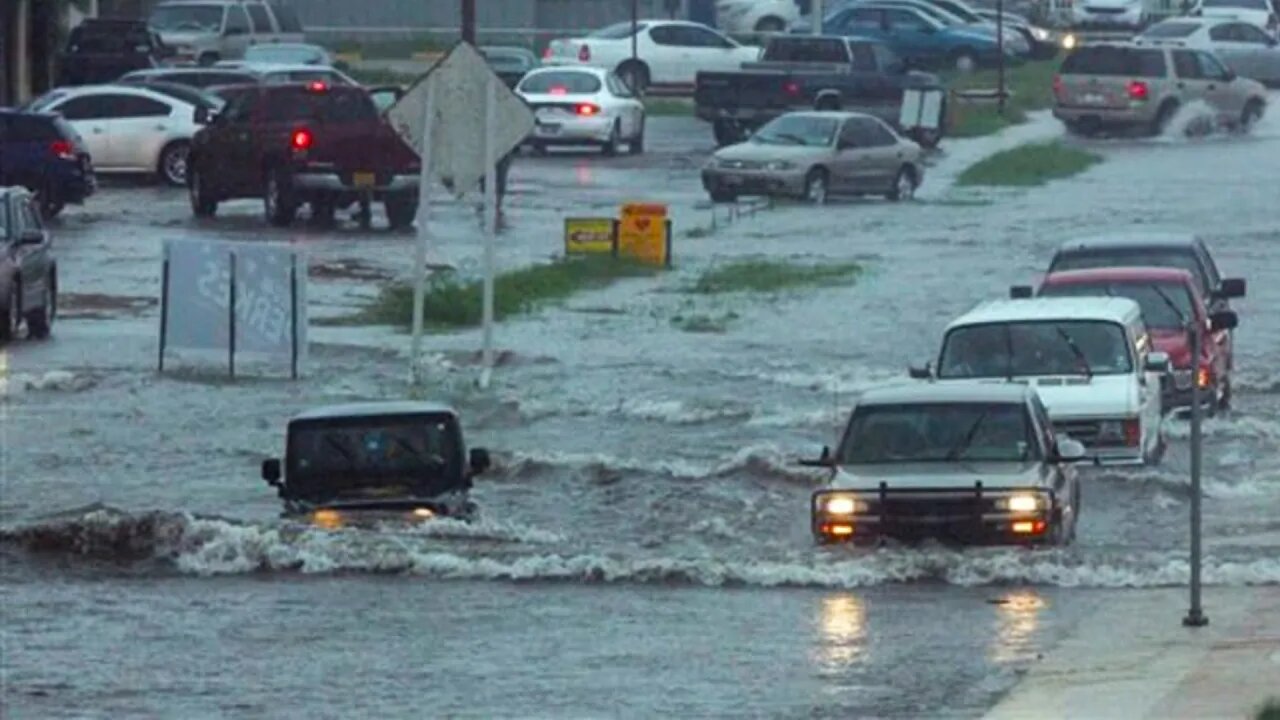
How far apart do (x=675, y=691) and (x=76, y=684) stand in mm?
2979

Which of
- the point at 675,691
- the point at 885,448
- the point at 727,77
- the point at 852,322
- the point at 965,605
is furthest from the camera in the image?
the point at 727,77

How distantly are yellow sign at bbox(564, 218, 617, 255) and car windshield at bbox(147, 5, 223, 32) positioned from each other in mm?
30315

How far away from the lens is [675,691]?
52.5ft

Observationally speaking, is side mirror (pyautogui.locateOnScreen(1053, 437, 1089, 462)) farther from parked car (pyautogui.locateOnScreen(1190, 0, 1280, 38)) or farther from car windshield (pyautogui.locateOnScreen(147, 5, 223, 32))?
parked car (pyautogui.locateOnScreen(1190, 0, 1280, 38))

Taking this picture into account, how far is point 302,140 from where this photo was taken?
4378 centimetres

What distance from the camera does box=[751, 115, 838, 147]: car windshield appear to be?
51.3 meters

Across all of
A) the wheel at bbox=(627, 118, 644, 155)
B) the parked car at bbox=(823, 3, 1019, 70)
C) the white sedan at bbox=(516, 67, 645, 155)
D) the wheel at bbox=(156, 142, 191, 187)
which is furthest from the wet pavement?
the parked car at bbox=(823, 3, 1019, 70)

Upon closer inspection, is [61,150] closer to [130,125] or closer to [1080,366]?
[130,125]

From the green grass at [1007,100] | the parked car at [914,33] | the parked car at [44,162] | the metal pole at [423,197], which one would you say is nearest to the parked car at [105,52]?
the green grass at [1007,100]

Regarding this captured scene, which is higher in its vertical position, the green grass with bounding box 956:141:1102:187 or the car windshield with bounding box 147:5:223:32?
the car windshield with bounding box 147:5:223:32

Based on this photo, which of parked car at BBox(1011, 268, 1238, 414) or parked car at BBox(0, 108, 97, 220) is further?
parked car at BBox(0, 108, 97, 220)

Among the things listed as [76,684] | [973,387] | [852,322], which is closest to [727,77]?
[852,322]

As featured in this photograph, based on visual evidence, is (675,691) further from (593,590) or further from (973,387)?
(973,387)

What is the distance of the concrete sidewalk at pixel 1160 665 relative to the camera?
15.1m
